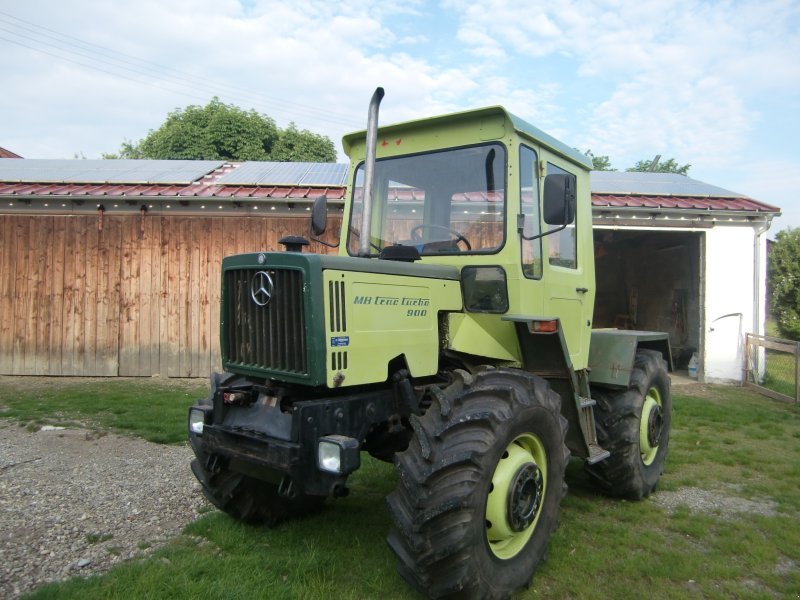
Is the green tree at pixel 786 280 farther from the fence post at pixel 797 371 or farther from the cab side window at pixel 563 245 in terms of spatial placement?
the cab side window at pixel 563 245

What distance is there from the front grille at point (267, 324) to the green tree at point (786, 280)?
1664 centimetres

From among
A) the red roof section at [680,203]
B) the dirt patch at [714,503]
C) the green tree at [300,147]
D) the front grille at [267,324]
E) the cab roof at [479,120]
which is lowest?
the dirt patch at [714,503]

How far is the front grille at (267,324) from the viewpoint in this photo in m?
2.91

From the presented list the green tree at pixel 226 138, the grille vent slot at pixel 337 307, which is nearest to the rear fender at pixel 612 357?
the grille vent slot at pixel 337 307

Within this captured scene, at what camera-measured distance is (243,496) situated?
3.65m

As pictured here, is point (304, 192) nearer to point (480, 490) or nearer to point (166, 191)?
point (166, 191)

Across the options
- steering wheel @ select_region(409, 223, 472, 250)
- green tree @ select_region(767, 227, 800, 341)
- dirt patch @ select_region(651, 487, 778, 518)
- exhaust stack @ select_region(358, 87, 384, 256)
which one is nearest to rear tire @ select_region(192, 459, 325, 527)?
exhaust stack @ select_region(358, 87, 384, 256)

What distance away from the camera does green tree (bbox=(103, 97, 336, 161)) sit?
24969 millimetres

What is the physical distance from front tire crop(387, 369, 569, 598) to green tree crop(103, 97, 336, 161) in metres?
23.4

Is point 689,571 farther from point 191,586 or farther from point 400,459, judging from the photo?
point 191,586

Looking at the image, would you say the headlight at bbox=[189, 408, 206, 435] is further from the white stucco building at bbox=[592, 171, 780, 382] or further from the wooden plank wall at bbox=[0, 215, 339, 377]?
the white stucco building at bbox=[592, 171, 780, 382]

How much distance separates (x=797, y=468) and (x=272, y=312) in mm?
5365

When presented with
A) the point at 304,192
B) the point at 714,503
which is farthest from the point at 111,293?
the point at 714,503

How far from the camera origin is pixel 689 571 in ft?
11.1
